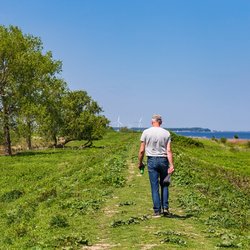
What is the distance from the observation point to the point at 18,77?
6544 cm

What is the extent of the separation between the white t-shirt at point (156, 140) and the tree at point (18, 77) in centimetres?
4750

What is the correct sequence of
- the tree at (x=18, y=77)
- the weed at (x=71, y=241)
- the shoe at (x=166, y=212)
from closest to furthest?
the weed at (x=71, y=241) < the shoe at (x=166, y=212) < the tree at (x=18, y=77)

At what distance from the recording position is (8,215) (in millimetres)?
22672

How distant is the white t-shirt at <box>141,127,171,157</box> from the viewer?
17.0m

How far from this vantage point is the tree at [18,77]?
63.8 m

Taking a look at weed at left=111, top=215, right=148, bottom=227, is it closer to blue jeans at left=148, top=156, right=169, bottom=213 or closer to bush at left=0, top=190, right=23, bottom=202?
blue jeans at left=148, top=156, right=169, bottom=213

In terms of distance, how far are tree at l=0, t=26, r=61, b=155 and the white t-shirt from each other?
47.5 meters

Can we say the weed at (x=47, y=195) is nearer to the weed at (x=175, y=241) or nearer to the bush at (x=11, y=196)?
the bush at (x=11, y=196)

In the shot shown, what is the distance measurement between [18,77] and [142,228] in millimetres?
52681

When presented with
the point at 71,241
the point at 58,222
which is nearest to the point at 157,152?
the point at 58,222

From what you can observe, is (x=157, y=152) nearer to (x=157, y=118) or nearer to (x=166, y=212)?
(x=157, y=118)

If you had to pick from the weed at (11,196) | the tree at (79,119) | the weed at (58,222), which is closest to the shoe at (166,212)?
the weed at (58,222)

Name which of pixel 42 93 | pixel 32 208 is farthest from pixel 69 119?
pixel 32 208

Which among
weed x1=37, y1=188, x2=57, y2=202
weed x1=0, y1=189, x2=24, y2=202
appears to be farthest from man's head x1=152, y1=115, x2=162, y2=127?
weed x1=0, y1=189, x2=24, y2=202
